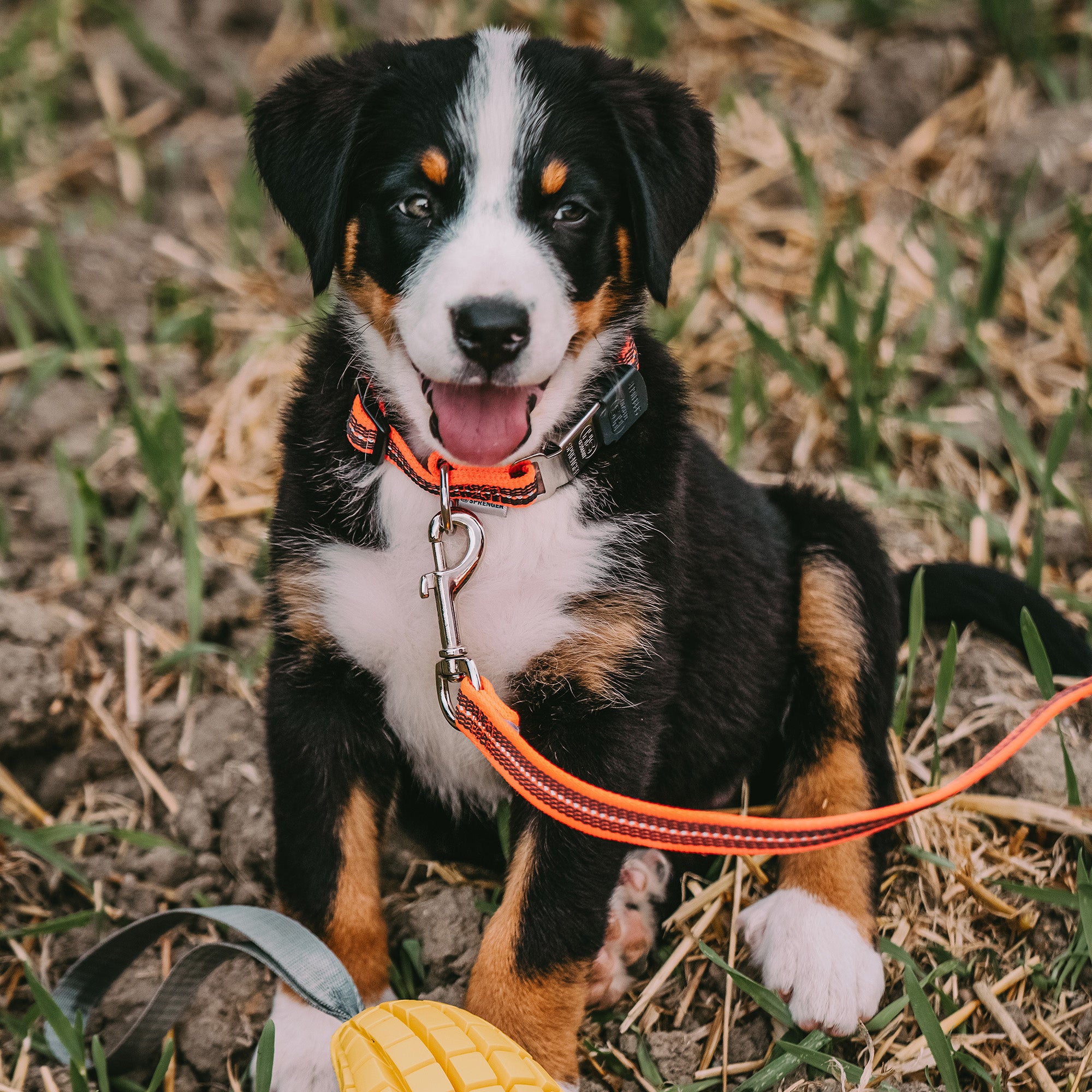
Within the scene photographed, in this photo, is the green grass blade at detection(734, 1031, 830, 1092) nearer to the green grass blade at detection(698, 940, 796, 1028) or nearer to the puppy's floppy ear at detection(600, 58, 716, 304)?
the green grass blade at detection(698, 940, 796, 1028)

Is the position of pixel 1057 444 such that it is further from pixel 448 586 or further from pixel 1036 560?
pixel 448 586

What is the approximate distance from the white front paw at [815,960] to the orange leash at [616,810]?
1.18ft

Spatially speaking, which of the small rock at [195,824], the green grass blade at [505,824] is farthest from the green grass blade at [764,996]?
the small rock at [195,824]

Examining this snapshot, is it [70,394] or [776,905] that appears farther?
[70,394]

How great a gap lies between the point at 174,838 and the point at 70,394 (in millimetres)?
1807

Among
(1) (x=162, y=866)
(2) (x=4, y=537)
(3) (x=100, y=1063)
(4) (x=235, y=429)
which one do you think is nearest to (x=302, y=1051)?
(3) (x=100, y=1063)

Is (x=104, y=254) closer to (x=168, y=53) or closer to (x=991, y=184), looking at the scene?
(x=168, y=53)

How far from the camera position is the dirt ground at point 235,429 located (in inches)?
98.2

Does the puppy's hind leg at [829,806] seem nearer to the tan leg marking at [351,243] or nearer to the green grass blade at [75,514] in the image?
the tan leg marking at [351,243]

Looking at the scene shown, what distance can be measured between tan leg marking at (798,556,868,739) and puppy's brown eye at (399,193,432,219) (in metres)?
1.26

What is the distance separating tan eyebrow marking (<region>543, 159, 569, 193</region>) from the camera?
2.01m

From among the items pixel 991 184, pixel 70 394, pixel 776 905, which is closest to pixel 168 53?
pixel 70 394

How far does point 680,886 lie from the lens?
252 centimetres

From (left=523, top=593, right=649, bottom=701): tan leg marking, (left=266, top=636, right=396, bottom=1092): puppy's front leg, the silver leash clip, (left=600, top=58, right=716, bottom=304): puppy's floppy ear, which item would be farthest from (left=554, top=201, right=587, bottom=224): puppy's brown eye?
(left=266, top=636, right=396, bottom=1092): puppy's front leg
